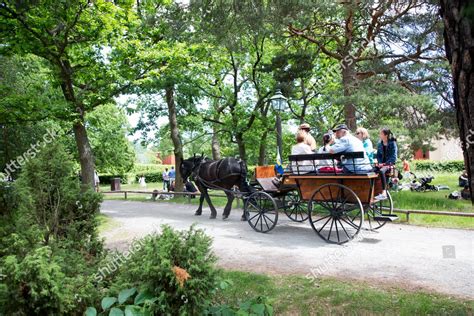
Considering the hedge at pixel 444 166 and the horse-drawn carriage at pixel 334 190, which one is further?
the hedge at pixel 444 166

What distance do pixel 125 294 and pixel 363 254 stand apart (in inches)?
185

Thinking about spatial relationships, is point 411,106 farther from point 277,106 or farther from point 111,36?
point 111,36

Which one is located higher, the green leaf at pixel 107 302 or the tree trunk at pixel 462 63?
the tree trunk at pixel 462 63

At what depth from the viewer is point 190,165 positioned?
11.8m

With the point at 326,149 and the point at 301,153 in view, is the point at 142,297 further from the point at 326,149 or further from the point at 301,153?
the point at 326,149

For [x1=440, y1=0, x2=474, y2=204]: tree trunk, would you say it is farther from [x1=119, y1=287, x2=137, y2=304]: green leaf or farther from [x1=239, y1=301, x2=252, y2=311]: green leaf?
[x1=119, y1=287, x2=137, y2=304]: green leaf

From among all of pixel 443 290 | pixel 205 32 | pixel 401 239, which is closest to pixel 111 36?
pixel 205 32

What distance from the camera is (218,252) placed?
708 cm

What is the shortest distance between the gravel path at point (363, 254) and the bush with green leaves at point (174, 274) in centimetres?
279

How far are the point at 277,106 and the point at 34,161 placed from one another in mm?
8687

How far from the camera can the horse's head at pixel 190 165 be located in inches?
457

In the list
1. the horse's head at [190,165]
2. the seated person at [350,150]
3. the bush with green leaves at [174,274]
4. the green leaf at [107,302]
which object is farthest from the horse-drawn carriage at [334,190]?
the green leaf at [107,302]

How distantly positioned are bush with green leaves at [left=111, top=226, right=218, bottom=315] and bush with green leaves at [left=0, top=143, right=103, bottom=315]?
17.5 inches

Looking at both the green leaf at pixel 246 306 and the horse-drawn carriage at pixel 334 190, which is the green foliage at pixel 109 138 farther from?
the green leaf at pixel 246 306
